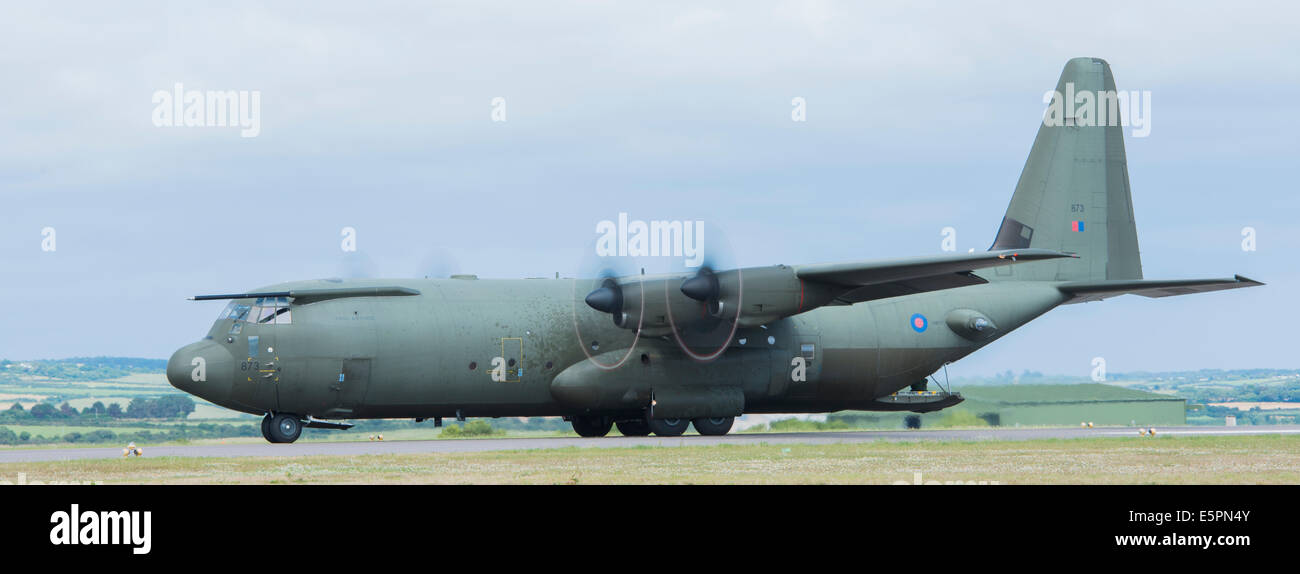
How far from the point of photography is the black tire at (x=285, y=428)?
93.8 ft

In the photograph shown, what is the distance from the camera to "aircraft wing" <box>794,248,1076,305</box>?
27391 mm

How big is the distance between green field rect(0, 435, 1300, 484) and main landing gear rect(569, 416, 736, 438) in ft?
17.3

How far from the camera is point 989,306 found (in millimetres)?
34969

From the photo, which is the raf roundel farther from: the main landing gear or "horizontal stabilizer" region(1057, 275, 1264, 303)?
the main landing gear

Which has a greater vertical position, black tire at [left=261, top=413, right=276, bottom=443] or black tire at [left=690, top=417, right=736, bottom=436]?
black tire at [left=261, top=413, right=276, bottom=443]

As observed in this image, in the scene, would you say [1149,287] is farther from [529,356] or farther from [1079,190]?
[529,356]

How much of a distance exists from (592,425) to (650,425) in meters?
2.51

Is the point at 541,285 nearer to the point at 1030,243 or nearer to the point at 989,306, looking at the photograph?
the point at 989,306

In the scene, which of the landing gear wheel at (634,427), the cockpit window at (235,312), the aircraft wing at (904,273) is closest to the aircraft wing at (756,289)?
the aircraft wing at (904,273)

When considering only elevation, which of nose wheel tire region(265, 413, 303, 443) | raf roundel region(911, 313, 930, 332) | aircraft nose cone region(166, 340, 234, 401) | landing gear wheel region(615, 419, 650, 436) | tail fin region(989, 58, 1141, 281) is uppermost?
tail fin region(989, 58, 1141, 281)

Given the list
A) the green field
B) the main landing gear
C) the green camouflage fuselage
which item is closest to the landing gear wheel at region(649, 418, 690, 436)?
the main landing gear
